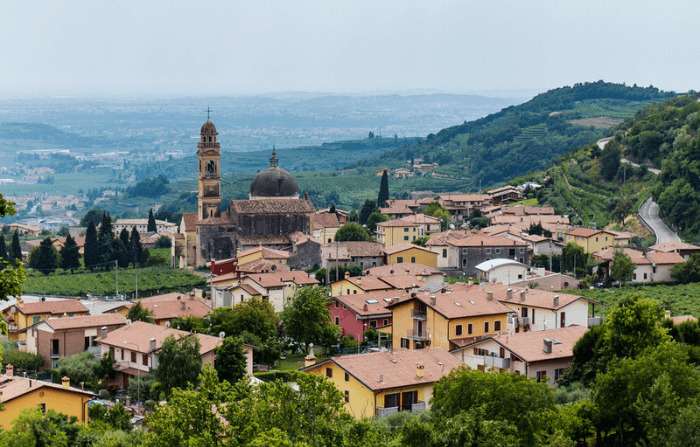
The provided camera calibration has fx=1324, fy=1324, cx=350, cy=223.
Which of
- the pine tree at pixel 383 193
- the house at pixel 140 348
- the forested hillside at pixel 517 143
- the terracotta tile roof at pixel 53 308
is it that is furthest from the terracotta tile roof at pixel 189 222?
the forested hillside at pixel 517 143

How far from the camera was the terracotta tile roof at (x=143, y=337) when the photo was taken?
39.7m

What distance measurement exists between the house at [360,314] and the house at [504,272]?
37.3 feet

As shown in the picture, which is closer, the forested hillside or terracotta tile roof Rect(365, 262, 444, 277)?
terracotta tile roof Rect(365, 262, 444, 277)

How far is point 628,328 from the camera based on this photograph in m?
31.1

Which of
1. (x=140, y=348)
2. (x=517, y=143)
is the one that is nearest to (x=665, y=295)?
(x=140, y=348)

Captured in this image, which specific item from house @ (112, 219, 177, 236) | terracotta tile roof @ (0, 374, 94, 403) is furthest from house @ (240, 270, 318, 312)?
house @ (112, 219, 177, 236)

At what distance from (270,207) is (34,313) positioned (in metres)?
27.8

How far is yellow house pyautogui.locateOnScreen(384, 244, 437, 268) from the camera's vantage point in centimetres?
6544

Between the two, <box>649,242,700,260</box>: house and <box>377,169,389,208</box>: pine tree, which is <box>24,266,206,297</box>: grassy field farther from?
<box>377,169,389,208</box>: pine tree

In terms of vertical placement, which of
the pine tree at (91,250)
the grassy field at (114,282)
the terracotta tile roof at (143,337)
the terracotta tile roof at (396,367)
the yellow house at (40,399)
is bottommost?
the grassy field at (114,282)

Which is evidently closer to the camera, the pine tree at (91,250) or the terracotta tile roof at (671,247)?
the terracotta tile roof at (671,247)

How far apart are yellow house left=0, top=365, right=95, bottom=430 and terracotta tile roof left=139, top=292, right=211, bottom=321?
51.1 feet

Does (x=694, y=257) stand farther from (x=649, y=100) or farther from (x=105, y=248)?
(x=649, y=100)

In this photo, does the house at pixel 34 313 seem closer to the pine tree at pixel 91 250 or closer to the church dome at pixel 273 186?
the pine tree at pixel 91 250
